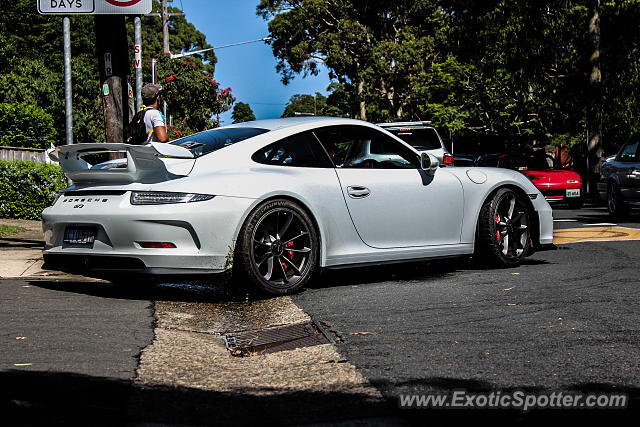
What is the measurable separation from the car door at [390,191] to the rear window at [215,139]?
0.66m

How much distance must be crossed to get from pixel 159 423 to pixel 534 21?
84.2 ft

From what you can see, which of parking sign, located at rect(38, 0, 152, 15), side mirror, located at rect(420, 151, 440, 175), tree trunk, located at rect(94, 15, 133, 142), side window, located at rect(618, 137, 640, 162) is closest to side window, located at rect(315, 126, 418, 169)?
side mirror, located at rect(420, 151, 440, 175)

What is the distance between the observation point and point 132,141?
912 cm

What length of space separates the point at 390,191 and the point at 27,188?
10815 millimetres

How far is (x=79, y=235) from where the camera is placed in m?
6.31

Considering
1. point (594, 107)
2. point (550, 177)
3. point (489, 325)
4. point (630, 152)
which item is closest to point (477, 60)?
point (594, 107)

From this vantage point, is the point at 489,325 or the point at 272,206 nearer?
the point at 489,325

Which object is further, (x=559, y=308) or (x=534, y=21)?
(x=534, y=21)

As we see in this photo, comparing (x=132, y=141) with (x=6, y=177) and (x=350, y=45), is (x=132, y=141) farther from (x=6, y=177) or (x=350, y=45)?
(x=350, y=45)

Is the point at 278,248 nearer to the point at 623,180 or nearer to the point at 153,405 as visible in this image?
the point at 153,405

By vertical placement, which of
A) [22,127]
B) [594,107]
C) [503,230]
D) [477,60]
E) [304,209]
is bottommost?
[503,230]

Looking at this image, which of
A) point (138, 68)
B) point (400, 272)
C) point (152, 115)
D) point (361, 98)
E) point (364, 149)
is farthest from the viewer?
point (361, 98)

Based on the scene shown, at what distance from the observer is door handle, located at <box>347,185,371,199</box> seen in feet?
22.6

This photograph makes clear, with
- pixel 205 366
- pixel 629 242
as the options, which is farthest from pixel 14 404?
pixel 629 242
